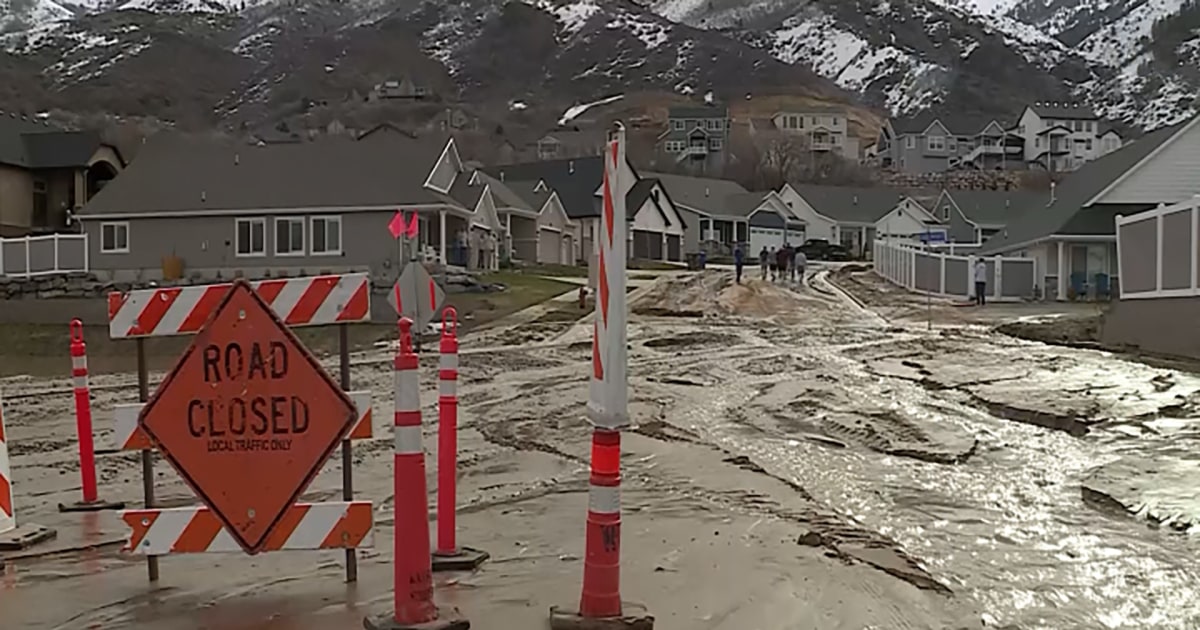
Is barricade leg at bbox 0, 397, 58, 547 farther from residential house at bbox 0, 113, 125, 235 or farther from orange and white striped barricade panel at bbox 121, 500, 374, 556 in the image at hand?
residential house at bbox 0, 113, 125, 235

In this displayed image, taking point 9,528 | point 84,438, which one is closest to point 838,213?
point 84,438

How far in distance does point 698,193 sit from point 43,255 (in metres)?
53.8

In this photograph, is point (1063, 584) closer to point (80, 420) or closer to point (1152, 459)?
point (1152, 459)

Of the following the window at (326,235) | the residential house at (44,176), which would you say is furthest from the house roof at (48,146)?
the window at (326,235)

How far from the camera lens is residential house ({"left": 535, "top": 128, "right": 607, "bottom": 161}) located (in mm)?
127188

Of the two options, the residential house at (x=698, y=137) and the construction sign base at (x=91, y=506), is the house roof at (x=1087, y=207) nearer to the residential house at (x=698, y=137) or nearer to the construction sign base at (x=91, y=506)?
the construction sign base at (x=91, y=506)

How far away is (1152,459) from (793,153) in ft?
388

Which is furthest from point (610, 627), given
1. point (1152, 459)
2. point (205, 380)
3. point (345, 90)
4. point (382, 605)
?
point (345, 90)

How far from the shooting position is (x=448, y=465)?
7258 mm

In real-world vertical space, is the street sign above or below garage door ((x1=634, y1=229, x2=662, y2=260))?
below

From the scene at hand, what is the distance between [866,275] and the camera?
5634cm

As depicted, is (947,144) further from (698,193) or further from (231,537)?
(231,537)

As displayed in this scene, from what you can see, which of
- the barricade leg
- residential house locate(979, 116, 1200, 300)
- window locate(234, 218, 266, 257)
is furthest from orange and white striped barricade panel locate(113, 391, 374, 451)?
residential house locate(979, 116, 1200, 300)

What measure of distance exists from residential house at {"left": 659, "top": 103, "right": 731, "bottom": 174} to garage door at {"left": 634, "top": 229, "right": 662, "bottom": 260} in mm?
60246
